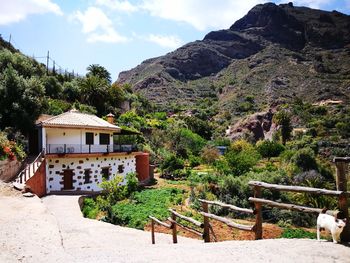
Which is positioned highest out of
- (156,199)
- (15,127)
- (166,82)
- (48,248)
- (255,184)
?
(166,82)

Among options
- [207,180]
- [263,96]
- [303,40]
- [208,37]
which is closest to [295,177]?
[207,180]

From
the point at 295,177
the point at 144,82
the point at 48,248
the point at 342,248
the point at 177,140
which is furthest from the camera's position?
the point at 144,82

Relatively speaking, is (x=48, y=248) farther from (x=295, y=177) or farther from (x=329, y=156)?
(x=329, y=156)

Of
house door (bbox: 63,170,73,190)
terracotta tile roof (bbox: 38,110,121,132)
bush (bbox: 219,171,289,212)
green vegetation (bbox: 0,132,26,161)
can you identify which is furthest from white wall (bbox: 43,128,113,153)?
bush (bbox: 219,171,289,212)

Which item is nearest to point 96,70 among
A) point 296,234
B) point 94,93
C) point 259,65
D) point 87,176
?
point 94,93

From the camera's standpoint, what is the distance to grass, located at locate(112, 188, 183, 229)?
687 inches

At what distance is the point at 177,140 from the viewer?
46375mm

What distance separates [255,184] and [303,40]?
132887mm

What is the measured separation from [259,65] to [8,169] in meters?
95.0

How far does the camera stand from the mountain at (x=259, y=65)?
274ft

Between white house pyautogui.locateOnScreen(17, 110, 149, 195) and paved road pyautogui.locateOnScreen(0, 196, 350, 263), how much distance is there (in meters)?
8.27

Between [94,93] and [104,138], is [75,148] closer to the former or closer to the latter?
[104,138]

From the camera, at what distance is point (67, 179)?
2330cm

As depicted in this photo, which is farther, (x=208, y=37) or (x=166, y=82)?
(x=208, y=37)
